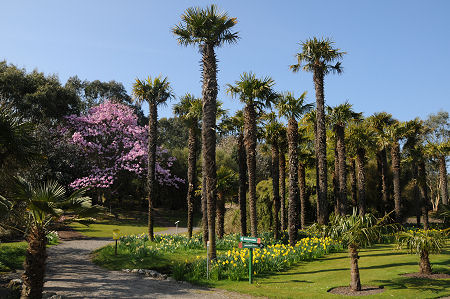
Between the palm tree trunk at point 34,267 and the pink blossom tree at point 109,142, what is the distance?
96.2 feet

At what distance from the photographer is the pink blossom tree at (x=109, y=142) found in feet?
129

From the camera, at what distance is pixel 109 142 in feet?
138

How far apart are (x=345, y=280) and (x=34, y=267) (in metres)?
10.6

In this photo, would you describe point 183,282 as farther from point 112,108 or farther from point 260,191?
point 112,108

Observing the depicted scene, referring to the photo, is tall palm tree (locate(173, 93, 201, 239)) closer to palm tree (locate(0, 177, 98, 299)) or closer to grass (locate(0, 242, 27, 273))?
grass (locate(0, 242, 27, 273))

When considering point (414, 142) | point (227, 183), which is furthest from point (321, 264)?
point (414, 142)

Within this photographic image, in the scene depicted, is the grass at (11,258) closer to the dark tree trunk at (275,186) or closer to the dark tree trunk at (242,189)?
the dark tree trunk at (242,189)

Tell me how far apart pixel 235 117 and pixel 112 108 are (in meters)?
21.7

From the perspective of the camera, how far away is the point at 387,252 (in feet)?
63.3

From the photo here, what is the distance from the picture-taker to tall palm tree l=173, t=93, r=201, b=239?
24875mm

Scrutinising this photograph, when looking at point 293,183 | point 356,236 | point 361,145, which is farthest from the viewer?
point 361,145

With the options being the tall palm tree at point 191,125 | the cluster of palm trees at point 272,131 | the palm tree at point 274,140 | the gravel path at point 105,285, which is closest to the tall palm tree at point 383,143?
the cluster of palm trees at point 272,131

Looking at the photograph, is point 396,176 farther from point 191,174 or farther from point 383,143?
point 191,174

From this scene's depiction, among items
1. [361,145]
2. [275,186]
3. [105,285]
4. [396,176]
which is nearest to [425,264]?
[105,285]
